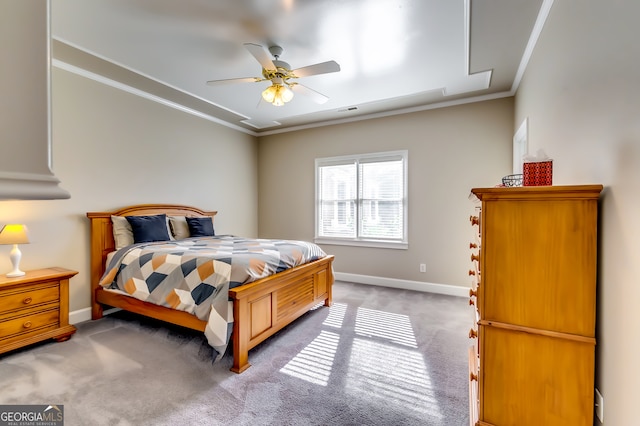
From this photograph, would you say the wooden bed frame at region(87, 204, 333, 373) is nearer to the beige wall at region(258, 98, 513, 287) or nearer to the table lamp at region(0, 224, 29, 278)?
the table lamp at region(0, 224, 29, 278)

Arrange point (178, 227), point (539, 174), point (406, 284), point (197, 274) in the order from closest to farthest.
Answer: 1. point (539, 174)
2. point (197, 274)
3. point (178, 227)
4. point (406, 284)

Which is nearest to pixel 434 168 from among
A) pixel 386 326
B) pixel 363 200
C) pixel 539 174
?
pixel 363 200

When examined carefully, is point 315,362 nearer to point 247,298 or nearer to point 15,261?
point 247,298

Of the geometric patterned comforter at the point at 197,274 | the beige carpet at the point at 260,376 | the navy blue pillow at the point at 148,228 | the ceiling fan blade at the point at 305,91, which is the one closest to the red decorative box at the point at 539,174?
the beige carpet at the point at 260,376

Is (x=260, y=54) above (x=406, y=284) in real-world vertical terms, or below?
above

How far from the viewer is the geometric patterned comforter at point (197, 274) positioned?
89.4 inches

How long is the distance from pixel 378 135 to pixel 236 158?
2.51m

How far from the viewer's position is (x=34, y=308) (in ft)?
8.48

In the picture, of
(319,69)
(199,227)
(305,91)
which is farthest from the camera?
(199,227)

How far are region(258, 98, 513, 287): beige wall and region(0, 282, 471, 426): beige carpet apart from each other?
4.03 feet

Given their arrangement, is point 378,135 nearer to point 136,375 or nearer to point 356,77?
point 356,77

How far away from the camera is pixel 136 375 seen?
220cm

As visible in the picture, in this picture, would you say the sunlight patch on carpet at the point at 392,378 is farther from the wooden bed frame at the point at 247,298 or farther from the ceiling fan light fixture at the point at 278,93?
the ceiling fan light fixture at the point at 278,93

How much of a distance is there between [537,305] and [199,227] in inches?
152
